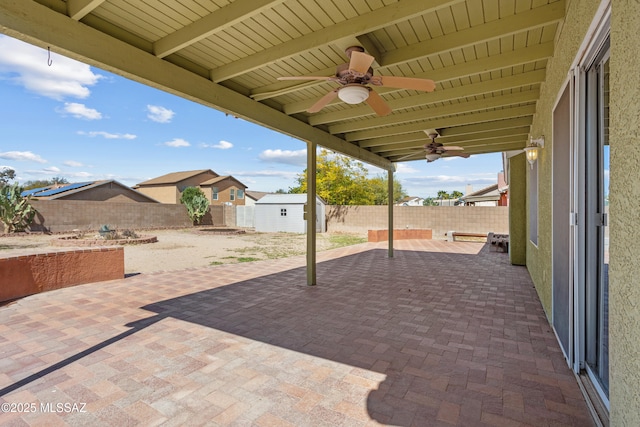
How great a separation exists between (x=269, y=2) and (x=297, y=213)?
665 inches

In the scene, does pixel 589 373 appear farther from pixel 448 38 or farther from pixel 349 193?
pixel 349 193

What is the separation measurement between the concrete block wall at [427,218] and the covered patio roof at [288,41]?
10.5 metres

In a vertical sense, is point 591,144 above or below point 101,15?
below

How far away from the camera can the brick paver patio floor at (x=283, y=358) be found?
6.52 feet

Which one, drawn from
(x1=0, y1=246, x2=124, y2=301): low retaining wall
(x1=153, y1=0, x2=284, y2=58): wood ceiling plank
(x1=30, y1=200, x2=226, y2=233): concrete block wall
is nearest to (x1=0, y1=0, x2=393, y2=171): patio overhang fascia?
(x1=153, y1=0, x2=284, y2=58): wood ceiling plank

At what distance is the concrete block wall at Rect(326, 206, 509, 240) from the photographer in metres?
13.5

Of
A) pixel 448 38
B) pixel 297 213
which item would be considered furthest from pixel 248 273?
pixel 297 213

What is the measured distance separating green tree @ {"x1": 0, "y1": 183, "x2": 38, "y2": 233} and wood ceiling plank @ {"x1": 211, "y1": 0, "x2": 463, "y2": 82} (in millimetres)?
15612

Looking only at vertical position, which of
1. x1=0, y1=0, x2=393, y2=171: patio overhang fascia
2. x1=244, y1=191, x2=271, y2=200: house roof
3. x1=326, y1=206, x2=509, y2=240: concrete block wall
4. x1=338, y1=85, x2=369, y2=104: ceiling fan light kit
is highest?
x1=244, y1=191, x2=271, y2=200: house roof

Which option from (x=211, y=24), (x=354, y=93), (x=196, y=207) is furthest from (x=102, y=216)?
(x=354, y=93)

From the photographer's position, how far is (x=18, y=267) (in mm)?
4414

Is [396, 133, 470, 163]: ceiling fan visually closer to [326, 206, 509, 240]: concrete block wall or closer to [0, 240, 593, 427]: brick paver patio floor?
[0, 240, 593, 427]: brick paver patio floor

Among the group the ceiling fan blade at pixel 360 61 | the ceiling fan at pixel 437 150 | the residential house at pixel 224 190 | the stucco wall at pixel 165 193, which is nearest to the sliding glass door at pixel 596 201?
the ceiling fan blade at pixel 360 61

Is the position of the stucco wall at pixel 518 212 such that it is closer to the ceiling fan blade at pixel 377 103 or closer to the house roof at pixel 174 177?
the ceiling fan blade at pixel 377 103
